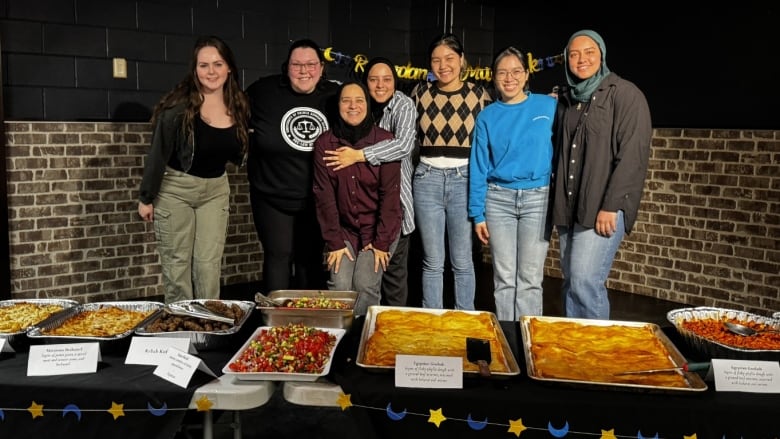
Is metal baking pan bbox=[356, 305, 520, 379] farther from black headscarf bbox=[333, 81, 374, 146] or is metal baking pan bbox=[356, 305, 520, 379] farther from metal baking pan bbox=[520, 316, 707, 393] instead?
black headscarf bbox=[333, 81, 374, 146]

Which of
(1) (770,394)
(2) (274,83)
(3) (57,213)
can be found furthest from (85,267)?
(1) (770,394)

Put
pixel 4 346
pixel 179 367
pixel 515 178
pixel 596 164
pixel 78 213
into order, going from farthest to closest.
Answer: pixel 78 213
pixel 515 178
pixel 596 164
pixel 4 346
pixel 179 367

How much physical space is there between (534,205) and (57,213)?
3140 mm

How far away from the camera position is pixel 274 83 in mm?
3160

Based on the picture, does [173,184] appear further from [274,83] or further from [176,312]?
[176,312]

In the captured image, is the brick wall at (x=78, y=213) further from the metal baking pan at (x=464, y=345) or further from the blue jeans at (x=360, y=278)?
the metal baking pan at (x=464, y=345)

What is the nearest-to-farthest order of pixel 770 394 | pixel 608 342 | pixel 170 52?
1. pixel 770 394
2. pixel 608 342
3. pixel 170 52

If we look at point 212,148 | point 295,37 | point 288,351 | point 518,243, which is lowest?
point 288,351

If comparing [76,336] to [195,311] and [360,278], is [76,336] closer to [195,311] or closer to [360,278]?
[195,311]

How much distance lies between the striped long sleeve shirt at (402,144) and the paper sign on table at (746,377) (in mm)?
1617

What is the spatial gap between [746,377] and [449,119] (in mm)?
1781

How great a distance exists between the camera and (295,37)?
17.0 feet

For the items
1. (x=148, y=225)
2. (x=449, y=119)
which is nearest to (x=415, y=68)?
(x=148, y=225)

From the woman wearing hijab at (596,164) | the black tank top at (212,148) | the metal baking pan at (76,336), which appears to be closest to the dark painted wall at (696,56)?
the woman wearing hijab at (596,164)
